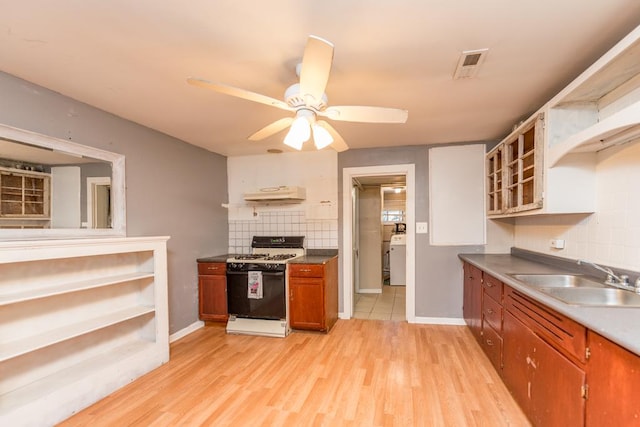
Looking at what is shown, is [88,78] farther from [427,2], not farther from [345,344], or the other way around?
[345,344]

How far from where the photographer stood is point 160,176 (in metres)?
3.10

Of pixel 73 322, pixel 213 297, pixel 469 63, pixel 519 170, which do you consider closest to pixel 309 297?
pixel 213 297

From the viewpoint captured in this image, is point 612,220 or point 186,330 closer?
point 612,220

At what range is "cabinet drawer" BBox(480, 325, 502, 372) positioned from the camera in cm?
233

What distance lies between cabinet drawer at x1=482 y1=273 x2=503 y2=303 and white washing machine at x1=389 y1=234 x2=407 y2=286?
126 inches

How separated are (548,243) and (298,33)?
2.76m

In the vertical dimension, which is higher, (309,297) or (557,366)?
(557,366)

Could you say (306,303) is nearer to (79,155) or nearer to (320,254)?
(320,254)

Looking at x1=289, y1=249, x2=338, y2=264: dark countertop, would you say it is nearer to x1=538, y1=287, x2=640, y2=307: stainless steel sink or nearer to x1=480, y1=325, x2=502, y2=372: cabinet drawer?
x1=480, y1=325, x2=502, y2=372: cabinet drawer

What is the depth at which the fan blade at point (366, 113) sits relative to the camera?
1.68 m

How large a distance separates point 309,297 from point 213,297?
1.21m

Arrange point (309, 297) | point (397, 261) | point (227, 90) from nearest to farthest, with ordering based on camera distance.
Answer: point (227, 90)
point (309, 297)
point (397, 261)

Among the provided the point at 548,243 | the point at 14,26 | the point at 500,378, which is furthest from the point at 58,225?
the point at 548,243

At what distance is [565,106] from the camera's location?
1.97m
